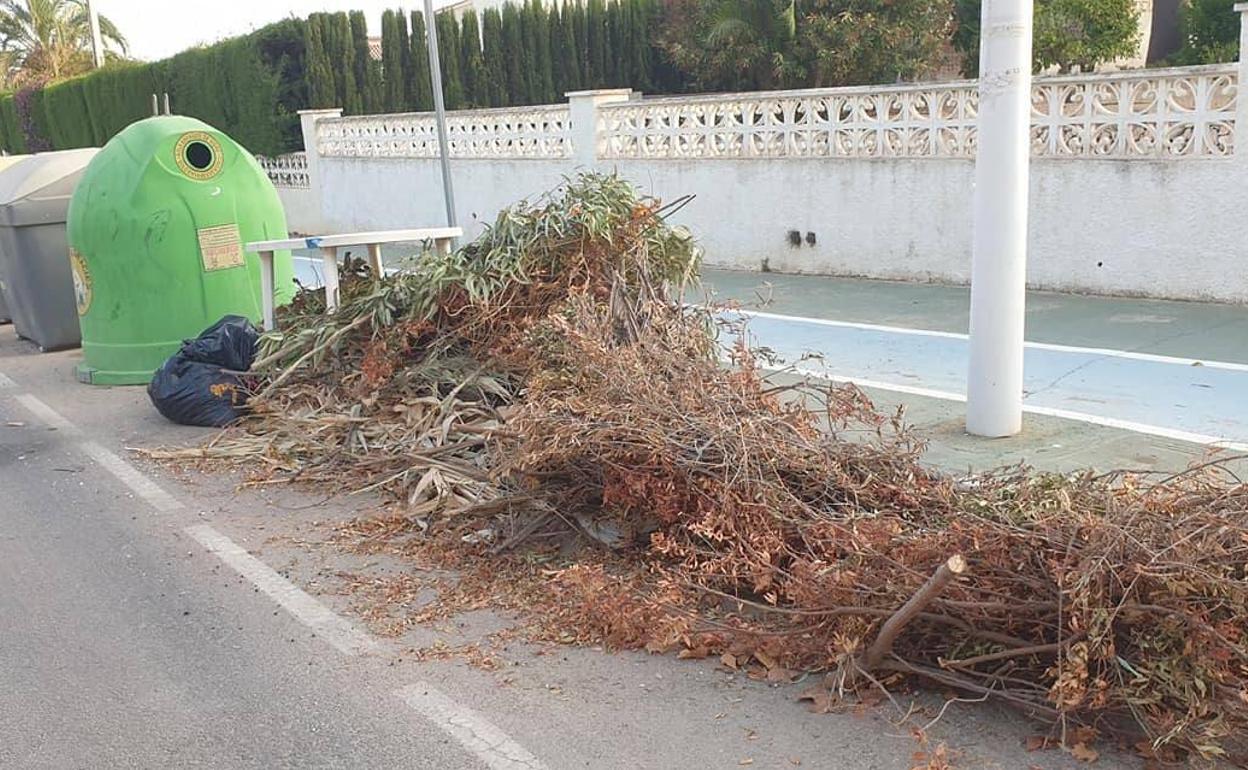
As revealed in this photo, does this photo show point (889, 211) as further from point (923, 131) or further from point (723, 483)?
point (723, 483)

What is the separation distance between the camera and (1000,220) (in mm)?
6277

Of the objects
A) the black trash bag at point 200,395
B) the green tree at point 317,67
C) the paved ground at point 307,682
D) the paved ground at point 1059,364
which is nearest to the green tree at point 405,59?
the green tree at point 317,67

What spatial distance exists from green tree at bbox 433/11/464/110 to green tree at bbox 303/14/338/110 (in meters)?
2.13

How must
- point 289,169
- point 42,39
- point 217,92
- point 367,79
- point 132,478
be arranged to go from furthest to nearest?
point 42,39 → point 217,92 → point 289,169 → point 367,79 → point 132,478

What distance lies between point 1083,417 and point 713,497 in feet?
10.2

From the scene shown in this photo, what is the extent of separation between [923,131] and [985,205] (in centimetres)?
543

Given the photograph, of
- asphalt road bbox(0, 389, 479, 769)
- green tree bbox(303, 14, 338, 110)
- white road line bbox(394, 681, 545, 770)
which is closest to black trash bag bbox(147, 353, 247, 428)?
asphalt road bbox(0, 389, 479, 769)

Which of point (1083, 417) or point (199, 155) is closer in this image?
point (1083, 417)

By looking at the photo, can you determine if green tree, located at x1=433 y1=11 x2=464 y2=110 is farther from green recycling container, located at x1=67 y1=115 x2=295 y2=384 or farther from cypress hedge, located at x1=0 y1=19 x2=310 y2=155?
green recycling container, located at x1=67 y1=115 x2=295 y2=384

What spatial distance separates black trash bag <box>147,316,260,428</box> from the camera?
7.89 m

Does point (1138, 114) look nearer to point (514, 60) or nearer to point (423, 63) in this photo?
point (514, 60)

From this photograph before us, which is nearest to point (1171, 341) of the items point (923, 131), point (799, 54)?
point (923, 131)

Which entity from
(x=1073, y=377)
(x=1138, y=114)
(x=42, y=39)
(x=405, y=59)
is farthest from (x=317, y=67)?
(x=42, y=39)

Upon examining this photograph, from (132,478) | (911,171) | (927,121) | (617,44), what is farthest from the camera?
(617,44)
